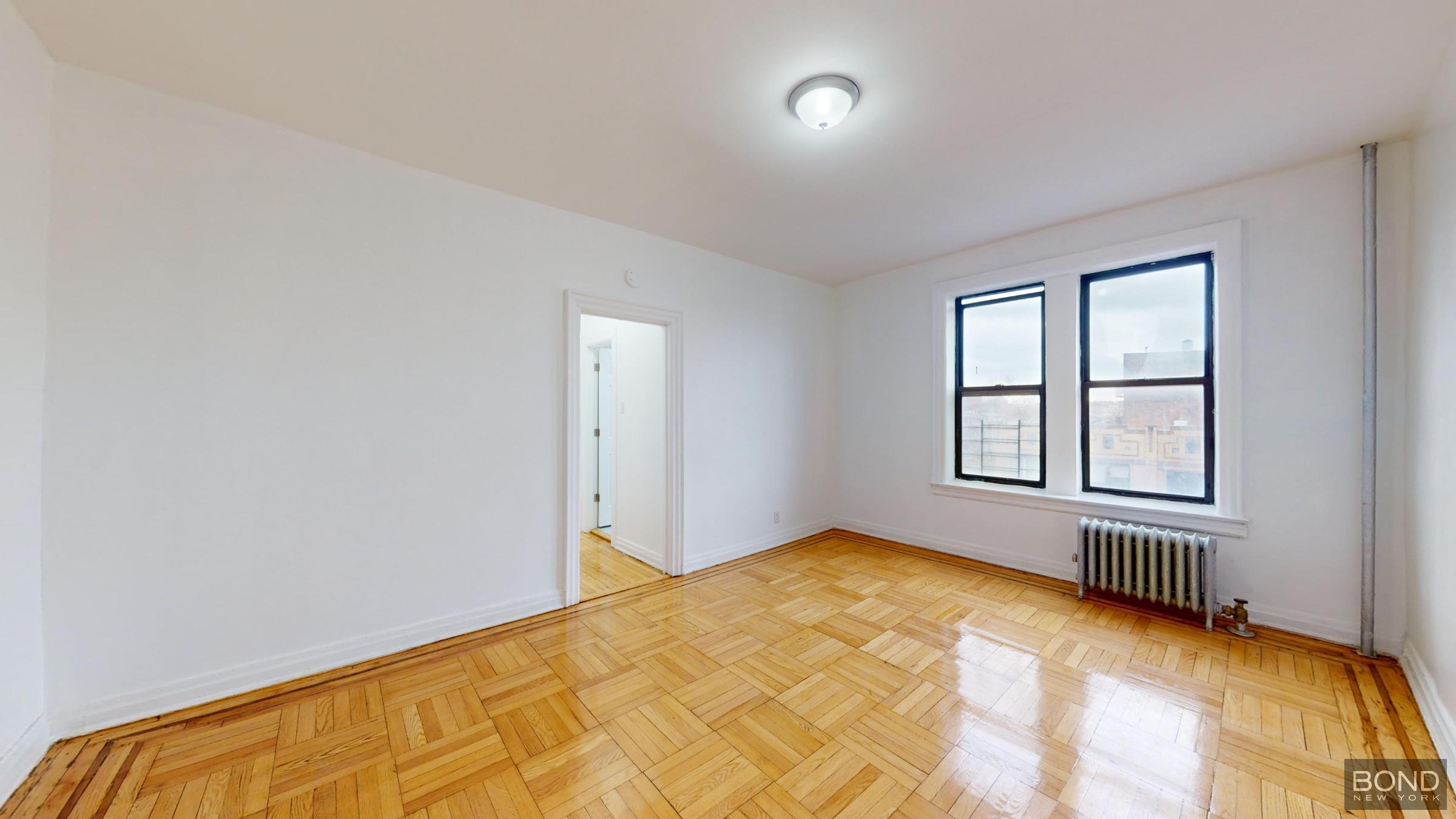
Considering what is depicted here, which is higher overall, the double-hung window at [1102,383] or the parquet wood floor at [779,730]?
the double-hung window at [1102,383]

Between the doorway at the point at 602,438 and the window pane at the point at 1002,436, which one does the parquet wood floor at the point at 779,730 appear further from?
the doorway at the point at 602,438

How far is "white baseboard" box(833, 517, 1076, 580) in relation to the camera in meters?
3.64

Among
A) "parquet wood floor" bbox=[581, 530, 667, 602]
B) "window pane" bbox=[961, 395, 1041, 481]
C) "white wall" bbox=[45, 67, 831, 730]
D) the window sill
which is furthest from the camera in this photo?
"window pane" bbox=[961, 395, 1041, 481]

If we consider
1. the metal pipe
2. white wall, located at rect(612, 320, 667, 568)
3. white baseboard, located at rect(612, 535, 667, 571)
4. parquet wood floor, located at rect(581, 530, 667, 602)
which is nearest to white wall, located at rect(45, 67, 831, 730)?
parquet wood floor, located at rect(581, 530, 667, 602)

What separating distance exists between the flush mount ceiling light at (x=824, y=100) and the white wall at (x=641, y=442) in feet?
6.85

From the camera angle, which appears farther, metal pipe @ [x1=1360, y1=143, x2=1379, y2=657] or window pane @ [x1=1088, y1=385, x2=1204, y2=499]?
window pane @ [x1=1088, y1=385, x2=1204, y2=499]

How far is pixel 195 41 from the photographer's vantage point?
1.80 metres

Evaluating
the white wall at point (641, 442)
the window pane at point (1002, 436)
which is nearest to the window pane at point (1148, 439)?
the window pane at point (1002, 436)

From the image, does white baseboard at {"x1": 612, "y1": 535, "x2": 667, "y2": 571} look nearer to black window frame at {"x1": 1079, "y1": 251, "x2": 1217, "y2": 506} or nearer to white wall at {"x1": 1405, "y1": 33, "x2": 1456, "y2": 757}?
black window frame at {"x1": 1079, "y1": 251, "x2": 1217, "y2": 506}

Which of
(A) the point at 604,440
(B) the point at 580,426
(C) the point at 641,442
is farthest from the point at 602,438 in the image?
(B) the point at 580,426

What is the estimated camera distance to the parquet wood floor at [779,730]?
1.61 metres

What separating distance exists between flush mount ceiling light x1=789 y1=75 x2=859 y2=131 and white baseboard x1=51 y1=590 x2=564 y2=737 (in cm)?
315

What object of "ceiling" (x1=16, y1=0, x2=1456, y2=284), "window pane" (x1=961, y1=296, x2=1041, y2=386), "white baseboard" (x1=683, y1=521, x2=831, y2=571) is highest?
"ceiling" (x1=16, y1=0, x2=1456, y2=284)

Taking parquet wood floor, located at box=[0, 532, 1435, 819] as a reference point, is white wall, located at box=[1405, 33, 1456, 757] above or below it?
above
